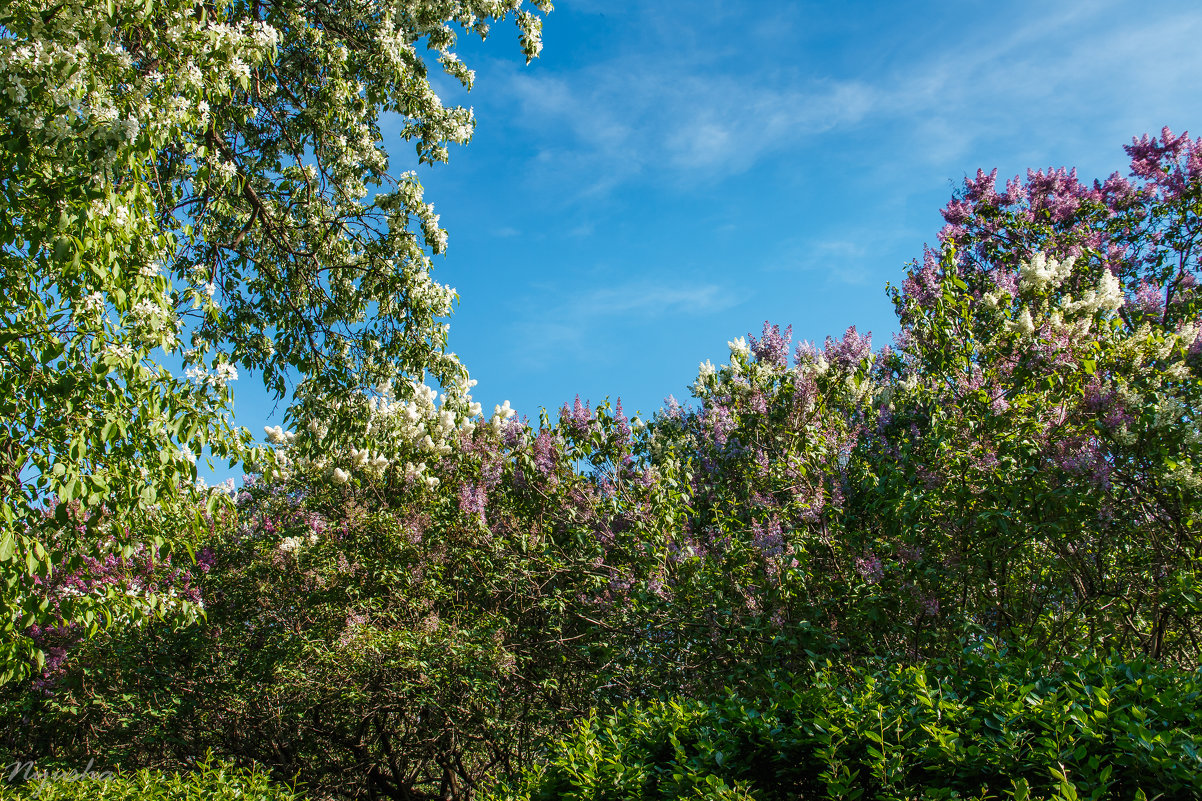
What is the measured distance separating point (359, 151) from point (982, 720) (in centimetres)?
777

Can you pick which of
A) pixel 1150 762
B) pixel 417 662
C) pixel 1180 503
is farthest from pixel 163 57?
pixel 1180 503

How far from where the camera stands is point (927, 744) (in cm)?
293

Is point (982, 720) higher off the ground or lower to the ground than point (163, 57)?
lower

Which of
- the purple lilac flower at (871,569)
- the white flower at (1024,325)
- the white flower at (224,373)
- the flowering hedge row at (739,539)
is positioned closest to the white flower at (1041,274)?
the flowering hedge row at (739,539)

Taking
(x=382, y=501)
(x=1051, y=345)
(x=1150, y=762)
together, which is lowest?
(x=1150, y=762)

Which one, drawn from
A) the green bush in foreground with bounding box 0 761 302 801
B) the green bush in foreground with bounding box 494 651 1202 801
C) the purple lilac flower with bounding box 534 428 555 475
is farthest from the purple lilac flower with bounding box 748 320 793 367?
the green bush in foreground with bounding box 0 761 302 801

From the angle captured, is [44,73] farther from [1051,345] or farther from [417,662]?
[1051,345]

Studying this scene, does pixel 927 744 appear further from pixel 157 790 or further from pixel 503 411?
pixel 503 411

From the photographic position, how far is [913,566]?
15.5ft

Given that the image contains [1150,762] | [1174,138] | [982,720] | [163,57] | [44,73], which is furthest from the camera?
[1174,138]

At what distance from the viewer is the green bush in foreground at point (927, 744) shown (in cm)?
263

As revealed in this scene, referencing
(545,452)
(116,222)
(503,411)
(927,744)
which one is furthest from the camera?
(503,411)

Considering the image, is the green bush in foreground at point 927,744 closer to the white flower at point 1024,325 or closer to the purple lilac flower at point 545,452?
the white flower at point 1024,325

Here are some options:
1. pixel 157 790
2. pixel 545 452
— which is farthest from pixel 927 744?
pixel 157 790
